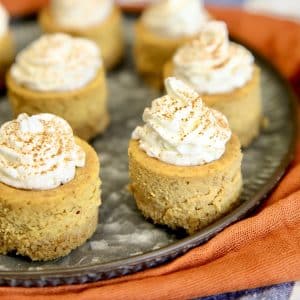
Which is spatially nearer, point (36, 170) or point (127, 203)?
point (36, 170)

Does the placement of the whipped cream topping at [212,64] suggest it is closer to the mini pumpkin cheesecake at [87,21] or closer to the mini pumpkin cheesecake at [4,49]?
the mini pumpkin cheesecake at [87,21]

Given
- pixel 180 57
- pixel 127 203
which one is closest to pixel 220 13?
pixel 180 57

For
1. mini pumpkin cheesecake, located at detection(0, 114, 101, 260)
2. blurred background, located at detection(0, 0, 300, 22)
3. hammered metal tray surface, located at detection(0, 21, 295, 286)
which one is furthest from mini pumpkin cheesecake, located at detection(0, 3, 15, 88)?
mini pumpkin cheesecake, located at detection(0, 114, 101, 260)

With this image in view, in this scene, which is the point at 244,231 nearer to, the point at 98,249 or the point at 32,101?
the point at 98,249

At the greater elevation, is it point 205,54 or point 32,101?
point 205,54

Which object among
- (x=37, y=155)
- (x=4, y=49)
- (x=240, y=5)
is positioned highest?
(x=37, y=155)

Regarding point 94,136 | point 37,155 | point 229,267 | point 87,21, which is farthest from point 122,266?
point 87,21

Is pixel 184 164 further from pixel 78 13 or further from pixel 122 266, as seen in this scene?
pixel 78 13
